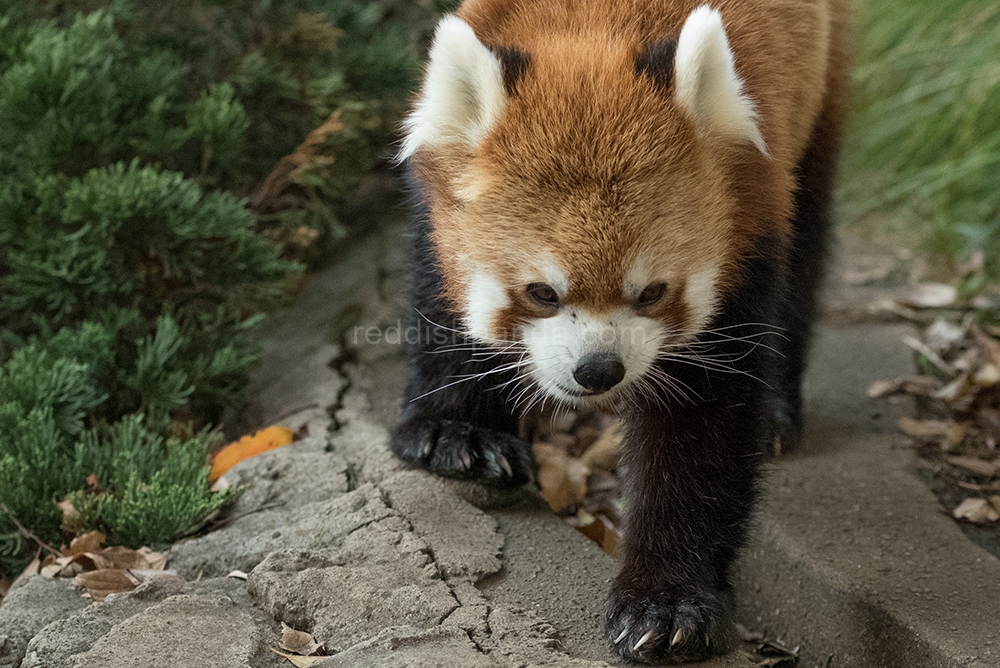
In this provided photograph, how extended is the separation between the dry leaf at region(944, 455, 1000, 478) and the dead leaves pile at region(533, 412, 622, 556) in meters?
1.41

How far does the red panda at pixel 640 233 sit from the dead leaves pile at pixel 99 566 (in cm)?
118

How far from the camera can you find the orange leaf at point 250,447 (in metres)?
3.57

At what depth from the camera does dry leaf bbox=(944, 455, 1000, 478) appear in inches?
153

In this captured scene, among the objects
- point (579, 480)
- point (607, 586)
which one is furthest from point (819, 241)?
point (607, 586)

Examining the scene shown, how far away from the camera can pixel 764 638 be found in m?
3.22

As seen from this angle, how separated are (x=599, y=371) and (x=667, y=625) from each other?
29.6 inches

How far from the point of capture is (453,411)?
3312 mm

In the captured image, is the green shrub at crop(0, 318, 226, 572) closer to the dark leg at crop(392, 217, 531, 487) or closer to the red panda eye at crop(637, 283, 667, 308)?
the dark leg at crop(392, 217, 531, 487)

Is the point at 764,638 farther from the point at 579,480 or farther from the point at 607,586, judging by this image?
the point at 579,480

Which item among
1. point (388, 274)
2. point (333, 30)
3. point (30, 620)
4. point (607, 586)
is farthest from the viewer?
point (388, 274)

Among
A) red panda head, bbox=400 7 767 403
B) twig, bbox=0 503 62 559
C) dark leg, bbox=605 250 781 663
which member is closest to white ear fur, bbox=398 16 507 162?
red panda head, bbox=400 7 767 403

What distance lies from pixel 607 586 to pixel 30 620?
5.48 ft

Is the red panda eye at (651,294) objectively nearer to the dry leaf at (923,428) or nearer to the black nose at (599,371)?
the black nose at (599,371)

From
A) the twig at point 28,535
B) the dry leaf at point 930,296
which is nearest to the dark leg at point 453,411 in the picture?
the twig at point 28,535
